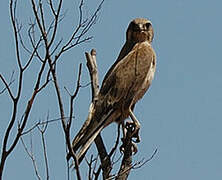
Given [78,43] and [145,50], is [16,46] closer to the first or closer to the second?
[78,43]

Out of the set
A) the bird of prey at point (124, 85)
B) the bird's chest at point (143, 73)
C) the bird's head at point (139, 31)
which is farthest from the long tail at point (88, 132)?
the bird's head at point (139, 31)

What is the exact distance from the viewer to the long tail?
5.99 metres

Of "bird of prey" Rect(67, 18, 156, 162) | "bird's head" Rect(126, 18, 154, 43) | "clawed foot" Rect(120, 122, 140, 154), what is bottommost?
"clawed foot" Rect(120, 122, 140, 154)

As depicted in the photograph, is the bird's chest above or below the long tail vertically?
above

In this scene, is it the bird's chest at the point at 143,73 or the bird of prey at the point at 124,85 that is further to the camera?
the bird's chest at the point at 143,73

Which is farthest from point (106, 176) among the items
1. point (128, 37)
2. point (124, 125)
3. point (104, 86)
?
point (128, 37)

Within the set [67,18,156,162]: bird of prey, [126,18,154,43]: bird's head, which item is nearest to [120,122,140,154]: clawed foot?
[67,18,156,162]: bird of prey

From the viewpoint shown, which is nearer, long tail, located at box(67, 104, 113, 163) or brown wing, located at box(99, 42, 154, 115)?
long tail, located at box(67, 104, 113, 163)

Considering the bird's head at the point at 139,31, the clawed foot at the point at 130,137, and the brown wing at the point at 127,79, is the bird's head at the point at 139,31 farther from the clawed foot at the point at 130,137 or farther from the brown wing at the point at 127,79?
the clawed foot at the point at 130,137

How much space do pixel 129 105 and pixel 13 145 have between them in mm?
3364

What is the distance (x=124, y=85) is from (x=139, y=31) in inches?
52.1

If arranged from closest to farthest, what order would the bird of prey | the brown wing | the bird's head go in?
the bird of prey
the brown wing
the bird's head

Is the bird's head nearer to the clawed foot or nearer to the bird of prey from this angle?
the bird of prey

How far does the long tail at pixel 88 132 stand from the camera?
599 centimetres
